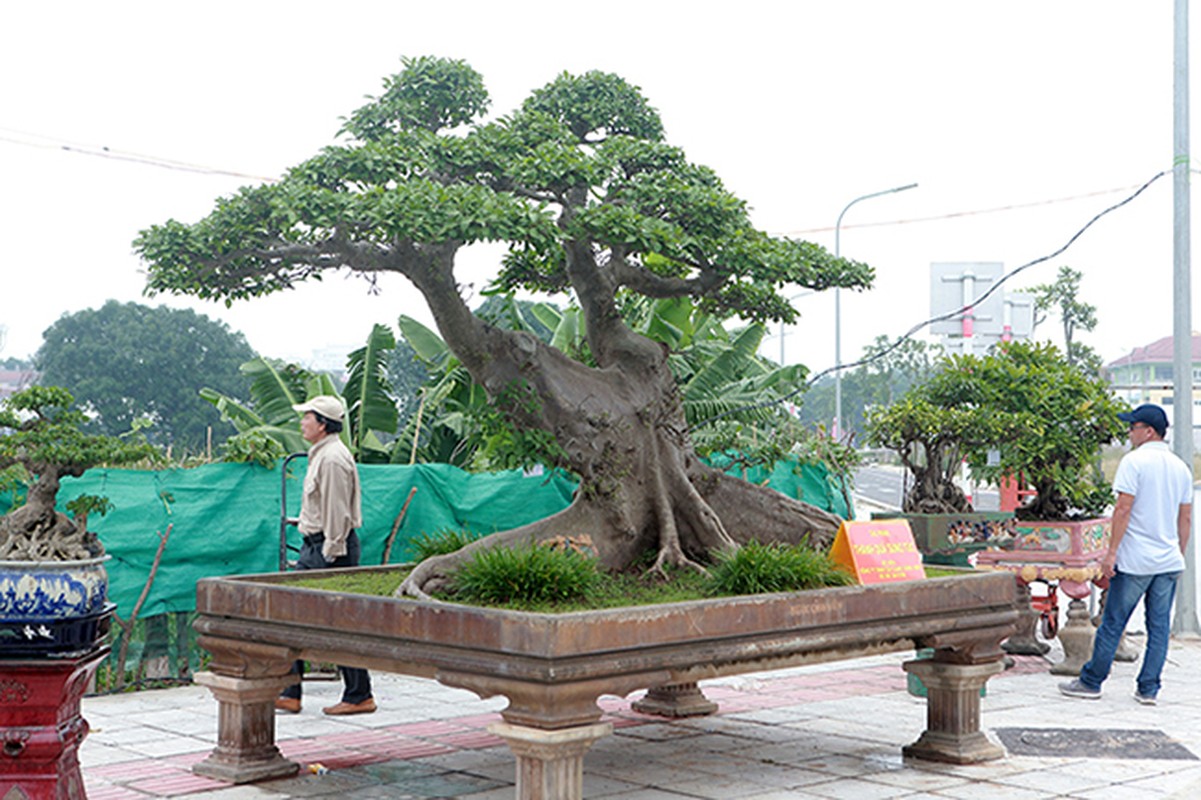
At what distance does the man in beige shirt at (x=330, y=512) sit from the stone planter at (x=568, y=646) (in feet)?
3.47

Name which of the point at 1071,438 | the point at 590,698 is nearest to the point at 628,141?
the point at 590,698

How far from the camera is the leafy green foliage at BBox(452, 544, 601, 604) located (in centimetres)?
510

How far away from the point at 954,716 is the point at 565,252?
9.62 ft

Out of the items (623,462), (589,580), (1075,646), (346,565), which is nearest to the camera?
(589,580)

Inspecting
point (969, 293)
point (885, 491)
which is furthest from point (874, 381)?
point (969, 293)

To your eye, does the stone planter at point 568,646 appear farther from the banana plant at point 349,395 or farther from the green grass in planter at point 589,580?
the banana plant at point 349,395

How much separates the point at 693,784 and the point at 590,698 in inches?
53.5

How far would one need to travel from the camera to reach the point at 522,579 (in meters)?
5.10

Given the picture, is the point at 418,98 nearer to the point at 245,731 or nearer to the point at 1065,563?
Result: the point at 245,731

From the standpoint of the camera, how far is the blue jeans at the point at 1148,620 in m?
7.70

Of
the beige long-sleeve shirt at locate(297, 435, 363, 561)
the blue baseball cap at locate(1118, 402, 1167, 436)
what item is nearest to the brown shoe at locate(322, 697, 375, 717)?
the beige long-sleeve shirt at locate(297, 435, 363, 561)

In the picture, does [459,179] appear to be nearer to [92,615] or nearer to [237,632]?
[237,632]

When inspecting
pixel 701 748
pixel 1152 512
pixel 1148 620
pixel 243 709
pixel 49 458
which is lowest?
pixel 701 748

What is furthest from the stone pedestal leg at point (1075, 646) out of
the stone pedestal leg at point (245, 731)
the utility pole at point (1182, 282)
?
the stone pedestal leg at point (245, 731)
